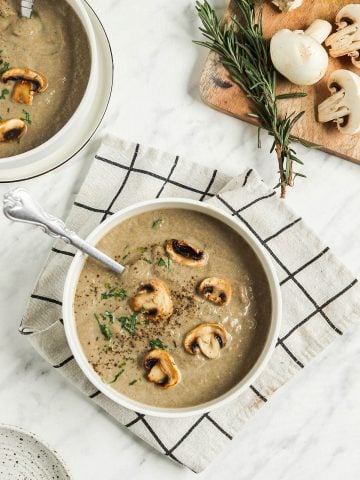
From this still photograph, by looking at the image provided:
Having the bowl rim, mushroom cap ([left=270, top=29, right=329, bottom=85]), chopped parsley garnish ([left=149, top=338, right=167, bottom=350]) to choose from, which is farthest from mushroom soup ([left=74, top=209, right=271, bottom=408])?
mushroom cap ([left=270, top=29, right=329, bottom=85])

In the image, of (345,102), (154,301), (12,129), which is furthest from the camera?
(345,102)

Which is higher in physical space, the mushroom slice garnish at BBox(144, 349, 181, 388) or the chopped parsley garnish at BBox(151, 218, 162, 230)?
the chopped parsley garnish at BBox(151, 218, 162, 230)

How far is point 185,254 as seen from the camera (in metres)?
1.53

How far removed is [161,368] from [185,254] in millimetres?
271

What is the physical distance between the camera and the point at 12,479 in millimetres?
1703

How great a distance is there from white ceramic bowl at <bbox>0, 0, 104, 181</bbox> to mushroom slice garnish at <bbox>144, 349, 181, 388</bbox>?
54 centimetres

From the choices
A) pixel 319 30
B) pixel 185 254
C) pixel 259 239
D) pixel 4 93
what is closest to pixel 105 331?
pixel 185 254

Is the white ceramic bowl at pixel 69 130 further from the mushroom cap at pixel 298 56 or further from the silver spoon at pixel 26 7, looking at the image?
the mushroom cap at pixel 298 56

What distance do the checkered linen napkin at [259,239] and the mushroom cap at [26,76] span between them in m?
0.24

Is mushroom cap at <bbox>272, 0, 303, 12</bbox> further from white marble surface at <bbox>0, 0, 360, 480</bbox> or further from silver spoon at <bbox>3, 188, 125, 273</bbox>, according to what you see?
silver spoon at <bbox>3, 188, 125, 273</bbox>

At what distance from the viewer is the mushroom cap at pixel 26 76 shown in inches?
62.7

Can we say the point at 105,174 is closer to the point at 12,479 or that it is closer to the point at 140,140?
the point at 140,140

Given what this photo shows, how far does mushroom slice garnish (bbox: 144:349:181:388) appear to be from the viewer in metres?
1.51

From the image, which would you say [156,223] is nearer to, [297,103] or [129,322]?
[129,322]
